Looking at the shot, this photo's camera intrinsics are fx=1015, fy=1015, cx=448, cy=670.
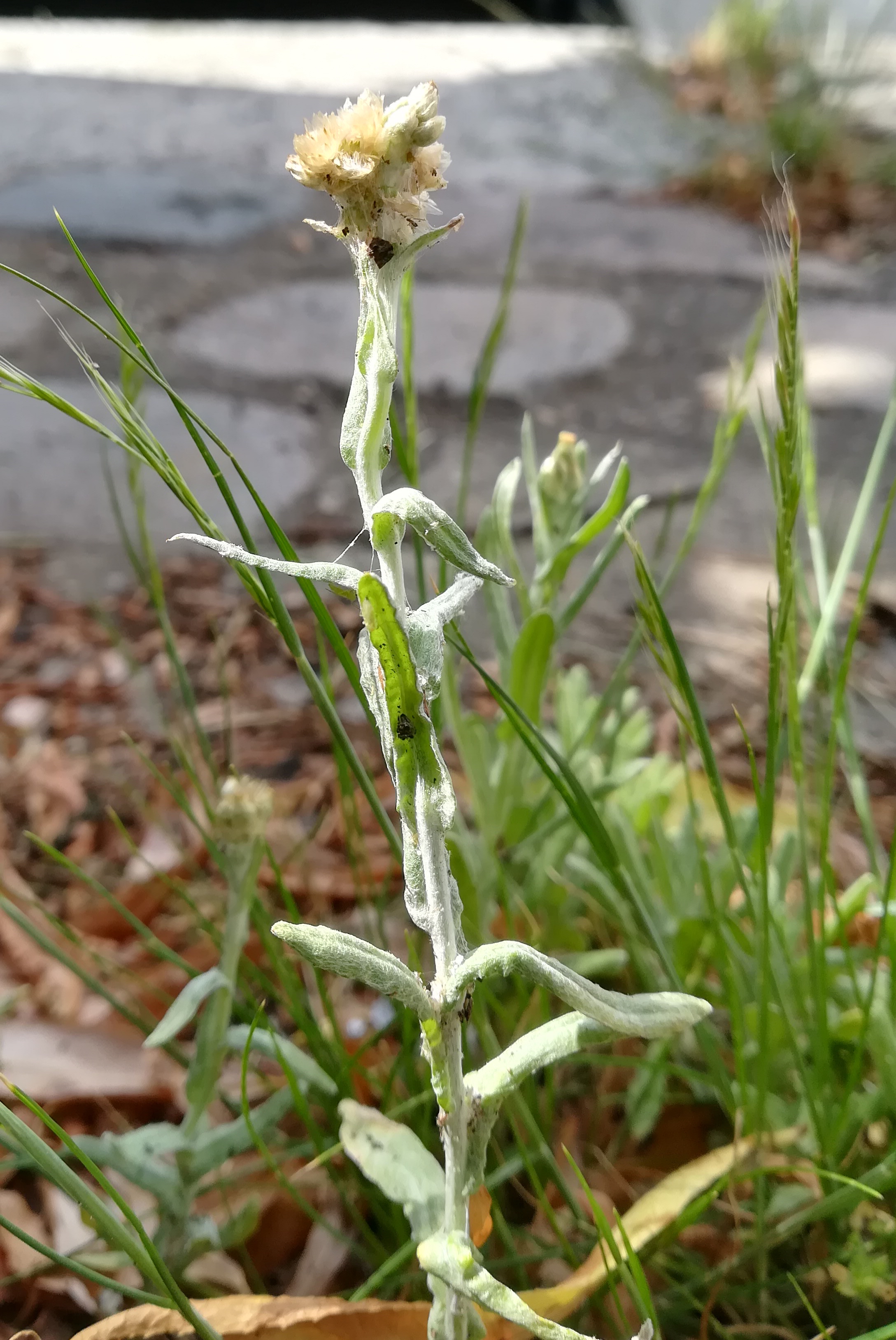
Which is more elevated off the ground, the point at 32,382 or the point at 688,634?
the point at 32,382

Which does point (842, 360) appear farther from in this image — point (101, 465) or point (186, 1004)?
point (186, 1004)

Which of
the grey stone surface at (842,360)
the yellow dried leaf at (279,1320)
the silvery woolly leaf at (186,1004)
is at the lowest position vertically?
the yellow dried leaf at (279,1320)

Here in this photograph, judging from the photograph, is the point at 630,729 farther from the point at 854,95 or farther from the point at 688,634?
the point at 854,95

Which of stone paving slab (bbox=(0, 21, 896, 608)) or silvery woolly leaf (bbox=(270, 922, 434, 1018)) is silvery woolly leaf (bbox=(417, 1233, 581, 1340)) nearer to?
silvery woolly leaf (bbox=(270, 922, 434, 1018))

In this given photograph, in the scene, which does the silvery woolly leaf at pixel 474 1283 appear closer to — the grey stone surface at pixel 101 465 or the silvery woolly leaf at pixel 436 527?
the silvery woolly leaf at pixel 436 527

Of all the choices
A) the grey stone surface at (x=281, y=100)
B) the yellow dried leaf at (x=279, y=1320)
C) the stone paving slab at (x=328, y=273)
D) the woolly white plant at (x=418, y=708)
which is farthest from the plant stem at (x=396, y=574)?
the grey stone surface at (x=281, y=100)

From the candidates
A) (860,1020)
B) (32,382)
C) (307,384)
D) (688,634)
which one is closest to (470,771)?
(860,1020)
